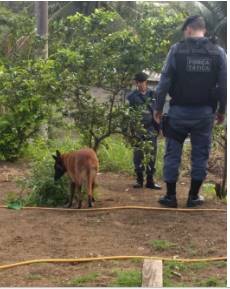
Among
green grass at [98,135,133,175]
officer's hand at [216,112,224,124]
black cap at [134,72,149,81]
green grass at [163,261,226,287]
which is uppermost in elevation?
black cap at [134,72,149,81]

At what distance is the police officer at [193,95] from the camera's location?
693 centimetres

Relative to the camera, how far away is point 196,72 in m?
6.94

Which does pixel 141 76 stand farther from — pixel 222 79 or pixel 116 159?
pixel 116 159

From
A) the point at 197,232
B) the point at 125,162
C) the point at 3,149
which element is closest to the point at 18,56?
the point at 3,149

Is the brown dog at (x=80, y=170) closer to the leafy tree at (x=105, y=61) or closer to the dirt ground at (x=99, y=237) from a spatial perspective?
the dirt ground at (x=99, y=237)

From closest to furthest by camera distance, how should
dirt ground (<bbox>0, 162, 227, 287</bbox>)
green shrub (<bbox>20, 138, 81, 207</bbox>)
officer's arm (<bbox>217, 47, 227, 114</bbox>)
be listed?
dirt ground (<bbox>0, 162, 227, 287</bbox>), officer's arm (<bbox>217, 47, 227, 114</bbox>), green shrub (<bbox>20, 138, 81, 207</bbox>)

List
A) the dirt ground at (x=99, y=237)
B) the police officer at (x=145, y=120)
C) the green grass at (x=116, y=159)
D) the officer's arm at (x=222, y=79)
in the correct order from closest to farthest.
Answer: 1. the dirt ground at (x=99, y=237)
2. the officer's arm at (x=222, y=79)
3. the police officer at (x=145, y=120)
4. the green grass at (x=116, y=159)

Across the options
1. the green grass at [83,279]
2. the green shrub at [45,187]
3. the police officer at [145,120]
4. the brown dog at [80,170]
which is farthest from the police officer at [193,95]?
the green grass at [83,279]

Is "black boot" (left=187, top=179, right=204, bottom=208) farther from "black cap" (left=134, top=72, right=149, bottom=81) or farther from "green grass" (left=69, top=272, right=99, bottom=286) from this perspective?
"green grass" (left=69, top=272, right=99, bottom=286)

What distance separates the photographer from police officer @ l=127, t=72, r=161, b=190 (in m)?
8.20

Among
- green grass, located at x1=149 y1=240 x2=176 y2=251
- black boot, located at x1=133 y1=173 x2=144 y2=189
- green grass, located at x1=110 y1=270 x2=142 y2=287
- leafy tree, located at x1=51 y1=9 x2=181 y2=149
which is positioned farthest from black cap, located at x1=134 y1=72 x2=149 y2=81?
green grass, located at x1=110 y1=270 x2=142 y2=287

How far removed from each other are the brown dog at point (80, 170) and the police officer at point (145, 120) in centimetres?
73

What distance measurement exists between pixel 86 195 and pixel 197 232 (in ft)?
5.78

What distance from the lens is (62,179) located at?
25.3 ft
